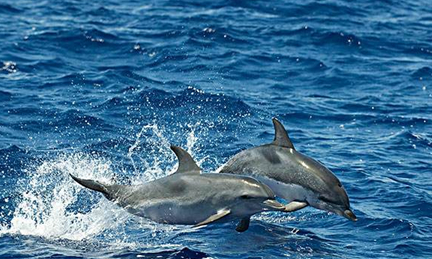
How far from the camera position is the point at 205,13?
25.7 m

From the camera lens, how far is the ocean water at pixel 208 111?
1251 centimetres

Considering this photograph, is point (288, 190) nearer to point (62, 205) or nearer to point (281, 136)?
point (281, 136)

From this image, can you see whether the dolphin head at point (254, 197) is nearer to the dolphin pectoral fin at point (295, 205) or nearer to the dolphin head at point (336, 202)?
the dolphin pectoral fin at point (295, 205)

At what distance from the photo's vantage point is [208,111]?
18.1m

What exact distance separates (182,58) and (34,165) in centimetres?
747

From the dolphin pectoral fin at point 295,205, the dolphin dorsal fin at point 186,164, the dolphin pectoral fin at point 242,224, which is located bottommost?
the dolphin pectoral fin at point 242,224

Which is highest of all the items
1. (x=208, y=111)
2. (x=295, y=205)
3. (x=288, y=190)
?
(x=288, y=190)

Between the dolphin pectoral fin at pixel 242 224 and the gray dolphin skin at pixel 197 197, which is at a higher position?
the gray dolphin skin at pixel 197 197

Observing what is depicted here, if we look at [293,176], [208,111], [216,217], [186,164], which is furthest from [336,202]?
[208,111]

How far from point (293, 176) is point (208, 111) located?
6.73 m

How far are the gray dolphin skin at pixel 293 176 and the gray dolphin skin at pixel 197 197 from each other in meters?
0.77

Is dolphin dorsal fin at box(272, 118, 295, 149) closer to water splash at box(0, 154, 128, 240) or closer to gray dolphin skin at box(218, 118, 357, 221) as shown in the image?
gray dolphin skin at box(218, 118, 357, 221)

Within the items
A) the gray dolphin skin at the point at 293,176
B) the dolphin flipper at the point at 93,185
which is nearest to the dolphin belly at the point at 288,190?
the gray dolphin skin at the point at 293,176

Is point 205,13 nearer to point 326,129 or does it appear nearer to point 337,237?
point 326,129
